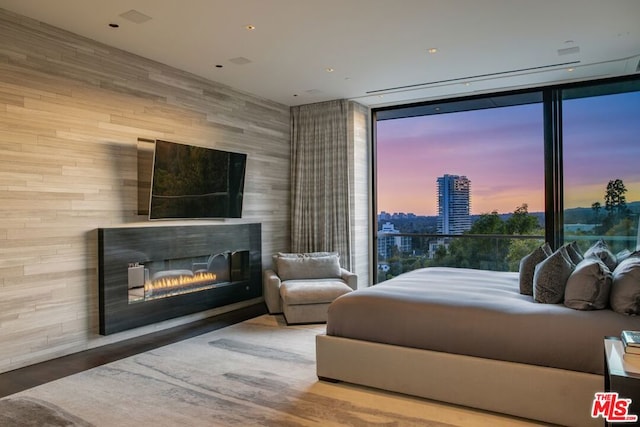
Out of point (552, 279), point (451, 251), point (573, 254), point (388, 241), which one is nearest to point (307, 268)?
point (388, 241)

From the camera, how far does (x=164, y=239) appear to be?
4977mm

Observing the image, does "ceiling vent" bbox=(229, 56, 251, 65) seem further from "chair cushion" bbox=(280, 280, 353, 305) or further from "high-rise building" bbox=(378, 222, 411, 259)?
"high-rise building" bbox=(378, 222, 411, 259)

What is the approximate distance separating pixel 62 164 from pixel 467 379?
3.83 m

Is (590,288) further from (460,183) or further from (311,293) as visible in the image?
(460,183)

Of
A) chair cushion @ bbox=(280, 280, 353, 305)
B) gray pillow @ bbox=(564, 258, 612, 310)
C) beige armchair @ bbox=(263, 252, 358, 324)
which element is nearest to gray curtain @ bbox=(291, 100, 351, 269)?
beige armchair @ bbox=(263, 252, 358, 324)

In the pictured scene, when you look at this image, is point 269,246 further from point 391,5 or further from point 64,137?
point 391,5

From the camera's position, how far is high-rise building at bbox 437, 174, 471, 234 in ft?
21.9

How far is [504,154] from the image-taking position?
645 cm

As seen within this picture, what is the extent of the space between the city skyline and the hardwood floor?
3.23 metres

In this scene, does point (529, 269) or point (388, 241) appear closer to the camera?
point (529, 269)

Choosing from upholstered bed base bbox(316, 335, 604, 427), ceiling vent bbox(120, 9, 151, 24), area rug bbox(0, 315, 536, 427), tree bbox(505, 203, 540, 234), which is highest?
ceiling vent bbox(120, 9, 151, 24)

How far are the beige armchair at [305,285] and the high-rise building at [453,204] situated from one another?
1828mm

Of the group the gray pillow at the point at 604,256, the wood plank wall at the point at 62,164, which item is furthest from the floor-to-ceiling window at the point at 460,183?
the wood plank wall at the point at 62,164

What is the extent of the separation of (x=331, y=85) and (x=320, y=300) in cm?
282
